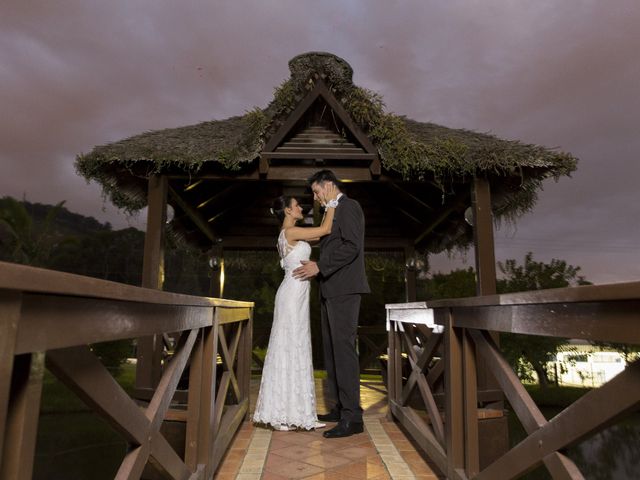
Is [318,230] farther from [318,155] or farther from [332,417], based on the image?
[318,155]

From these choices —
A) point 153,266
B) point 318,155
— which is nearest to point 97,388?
point 153,266

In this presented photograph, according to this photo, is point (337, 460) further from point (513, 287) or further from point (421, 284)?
point (421, 284)

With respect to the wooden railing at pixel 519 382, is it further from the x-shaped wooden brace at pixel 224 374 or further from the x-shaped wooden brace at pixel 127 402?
the x-shaped wooden brace at pixel 224 374

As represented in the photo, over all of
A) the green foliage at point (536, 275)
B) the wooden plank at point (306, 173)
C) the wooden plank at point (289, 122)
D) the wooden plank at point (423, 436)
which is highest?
the wooden plank at point (289, 122)

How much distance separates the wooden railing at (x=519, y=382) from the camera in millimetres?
862

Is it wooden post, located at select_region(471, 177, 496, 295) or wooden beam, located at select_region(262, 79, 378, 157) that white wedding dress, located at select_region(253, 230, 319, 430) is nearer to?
wooden beam, located at select_region(262, 79, 378, 157)

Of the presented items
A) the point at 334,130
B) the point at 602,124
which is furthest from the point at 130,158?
the point at 602,124

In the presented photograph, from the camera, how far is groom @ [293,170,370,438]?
116 inches

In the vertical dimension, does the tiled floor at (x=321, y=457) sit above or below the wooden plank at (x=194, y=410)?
below

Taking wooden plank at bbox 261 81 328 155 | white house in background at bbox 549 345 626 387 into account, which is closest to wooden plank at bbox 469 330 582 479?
wooden plank at bbox 261 81 328 155

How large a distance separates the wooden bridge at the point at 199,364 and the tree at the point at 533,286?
543 inches

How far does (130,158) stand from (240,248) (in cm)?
372

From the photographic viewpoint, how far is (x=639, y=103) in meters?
103

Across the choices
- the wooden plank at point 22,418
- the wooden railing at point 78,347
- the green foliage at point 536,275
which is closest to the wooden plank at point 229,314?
the wooden railing at point 78,347
